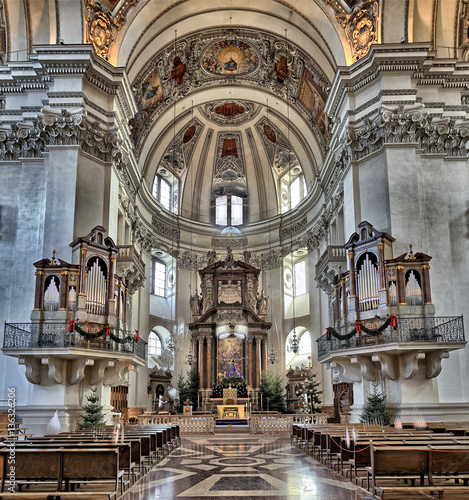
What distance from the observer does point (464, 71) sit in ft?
61.3

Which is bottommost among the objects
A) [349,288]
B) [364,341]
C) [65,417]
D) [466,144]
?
[65,417]

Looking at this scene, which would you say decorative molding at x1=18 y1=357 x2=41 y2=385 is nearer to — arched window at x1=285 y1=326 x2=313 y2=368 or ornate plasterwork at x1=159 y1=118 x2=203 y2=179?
arched window at x1=285 y1=326 x2=313 y2=368

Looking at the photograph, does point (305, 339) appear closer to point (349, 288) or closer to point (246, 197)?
point (246, 197)

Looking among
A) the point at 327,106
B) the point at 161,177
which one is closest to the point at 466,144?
the point at 327,106

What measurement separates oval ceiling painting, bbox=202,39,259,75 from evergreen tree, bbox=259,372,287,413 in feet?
49.6

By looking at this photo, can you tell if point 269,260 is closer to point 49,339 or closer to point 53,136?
point 53,136

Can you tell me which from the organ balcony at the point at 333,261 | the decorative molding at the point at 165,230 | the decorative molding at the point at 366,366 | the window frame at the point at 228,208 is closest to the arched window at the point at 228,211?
the window frame at the point at 228,208

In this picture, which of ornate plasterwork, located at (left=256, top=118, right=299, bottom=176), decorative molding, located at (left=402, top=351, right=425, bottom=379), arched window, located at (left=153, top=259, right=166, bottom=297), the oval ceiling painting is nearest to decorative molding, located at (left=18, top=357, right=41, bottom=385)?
decorative molding, located at (left=402, top=351, right=425, bottom=379)

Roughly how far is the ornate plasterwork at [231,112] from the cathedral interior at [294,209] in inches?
48.7

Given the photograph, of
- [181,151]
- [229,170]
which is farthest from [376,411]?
[229,170]

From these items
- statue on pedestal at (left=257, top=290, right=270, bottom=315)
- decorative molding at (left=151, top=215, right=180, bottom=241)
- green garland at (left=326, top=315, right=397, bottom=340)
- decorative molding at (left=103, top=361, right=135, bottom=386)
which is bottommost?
decorative molding at (left=103, top=361, right=135, bottom=386)

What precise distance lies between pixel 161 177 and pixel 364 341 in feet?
63.4

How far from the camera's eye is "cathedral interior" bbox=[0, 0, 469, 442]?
50.2 ft

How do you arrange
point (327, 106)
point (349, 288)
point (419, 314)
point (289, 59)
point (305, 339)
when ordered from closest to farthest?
point (419, 314) < point (349, 288) < point (327, 106) < point (289, 59) < point (305, 339)
